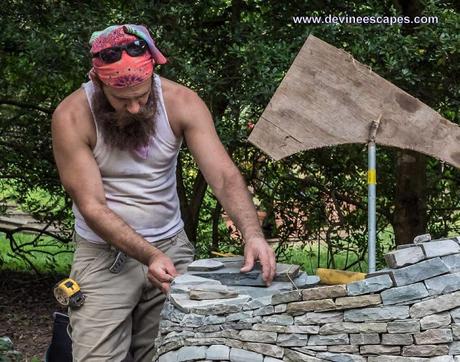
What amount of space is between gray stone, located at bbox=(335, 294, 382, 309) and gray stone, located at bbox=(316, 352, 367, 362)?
0.16 meters

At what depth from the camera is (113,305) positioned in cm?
409

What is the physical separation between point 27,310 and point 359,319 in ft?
16.1

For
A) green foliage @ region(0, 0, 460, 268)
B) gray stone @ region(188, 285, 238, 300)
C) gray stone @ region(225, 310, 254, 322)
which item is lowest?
gray stone @ region(225, 310, 254, 322)

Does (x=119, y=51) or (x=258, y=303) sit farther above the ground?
(x=119, y=51)

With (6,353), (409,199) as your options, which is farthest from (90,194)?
(409,199)

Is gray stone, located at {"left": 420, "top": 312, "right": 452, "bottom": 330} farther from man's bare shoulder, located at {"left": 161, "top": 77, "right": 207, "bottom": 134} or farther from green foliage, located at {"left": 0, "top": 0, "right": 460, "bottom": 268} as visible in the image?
green foliage, located at {"left": 0, "top": 0, "right": 460, "bottom": 268}

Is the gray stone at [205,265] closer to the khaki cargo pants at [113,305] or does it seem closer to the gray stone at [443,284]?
the khaki cargo pants at [113,305]

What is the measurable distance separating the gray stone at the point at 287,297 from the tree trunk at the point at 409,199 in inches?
135

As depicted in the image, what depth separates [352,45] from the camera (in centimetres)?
567

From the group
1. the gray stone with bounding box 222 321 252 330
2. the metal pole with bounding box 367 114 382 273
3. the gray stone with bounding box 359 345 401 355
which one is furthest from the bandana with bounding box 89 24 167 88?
the gray stone with bounding box 359 345 401 355

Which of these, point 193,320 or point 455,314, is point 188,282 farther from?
point 455,314

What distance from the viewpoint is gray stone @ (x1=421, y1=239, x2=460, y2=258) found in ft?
10.6

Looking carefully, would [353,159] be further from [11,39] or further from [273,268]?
[273,268]

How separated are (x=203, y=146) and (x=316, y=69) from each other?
562mm
